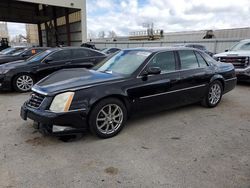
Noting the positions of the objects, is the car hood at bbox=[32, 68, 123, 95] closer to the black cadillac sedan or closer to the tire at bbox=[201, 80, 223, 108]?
the black cadillac sedan

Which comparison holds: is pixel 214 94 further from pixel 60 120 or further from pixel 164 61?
pixel 60 120

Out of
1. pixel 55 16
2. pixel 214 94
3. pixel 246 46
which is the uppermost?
pixel 55 16

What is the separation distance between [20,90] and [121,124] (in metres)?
4.66

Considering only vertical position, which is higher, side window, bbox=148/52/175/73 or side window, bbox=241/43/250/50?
side window, bbox=241/43/250/50

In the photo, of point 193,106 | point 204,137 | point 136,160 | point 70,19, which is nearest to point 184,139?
point 204,137

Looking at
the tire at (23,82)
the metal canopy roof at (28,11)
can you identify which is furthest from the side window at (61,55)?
the metal canopy roof at (28,11)

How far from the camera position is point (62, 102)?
126 inches

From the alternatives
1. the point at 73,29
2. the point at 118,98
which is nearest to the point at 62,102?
the point at 118,98

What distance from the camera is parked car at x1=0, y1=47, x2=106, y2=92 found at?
6.61 m

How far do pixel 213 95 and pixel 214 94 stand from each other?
0.13ft

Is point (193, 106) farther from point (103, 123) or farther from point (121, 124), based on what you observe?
point (103, 123)

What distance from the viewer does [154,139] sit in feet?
11.7

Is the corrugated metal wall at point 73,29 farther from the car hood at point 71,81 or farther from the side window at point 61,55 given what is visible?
the car hood at point 71,81

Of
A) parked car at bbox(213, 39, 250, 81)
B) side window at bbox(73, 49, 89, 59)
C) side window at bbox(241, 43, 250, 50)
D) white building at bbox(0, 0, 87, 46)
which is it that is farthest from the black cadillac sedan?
white building at bbox(0, 0, 87, 46)
